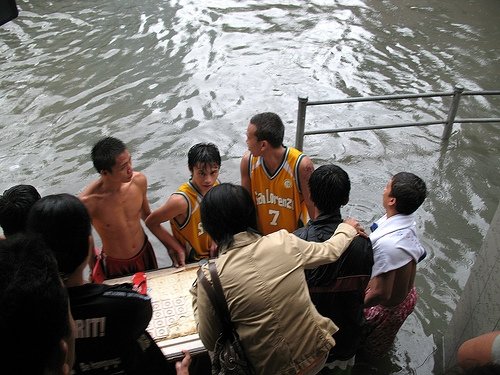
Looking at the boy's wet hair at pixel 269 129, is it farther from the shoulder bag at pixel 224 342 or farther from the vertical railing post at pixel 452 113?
the vertical railing post at pixel 452 113

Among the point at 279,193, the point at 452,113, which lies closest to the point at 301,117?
the point at 279,193

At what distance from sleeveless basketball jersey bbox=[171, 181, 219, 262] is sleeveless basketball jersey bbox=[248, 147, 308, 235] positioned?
0.37m

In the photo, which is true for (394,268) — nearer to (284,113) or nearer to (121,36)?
(284,113)

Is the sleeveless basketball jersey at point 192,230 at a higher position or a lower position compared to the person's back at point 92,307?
lower

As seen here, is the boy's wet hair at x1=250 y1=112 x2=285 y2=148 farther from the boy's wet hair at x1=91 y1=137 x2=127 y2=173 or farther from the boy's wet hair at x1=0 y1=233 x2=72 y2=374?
the boy's wet hair at x1=0 y1=233 x2=72 y2=374

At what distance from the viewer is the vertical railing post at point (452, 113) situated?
583 centimetres

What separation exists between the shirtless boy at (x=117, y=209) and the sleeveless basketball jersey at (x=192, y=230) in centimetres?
38

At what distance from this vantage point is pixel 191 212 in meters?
3.66

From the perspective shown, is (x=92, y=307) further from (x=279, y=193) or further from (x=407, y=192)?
(x=279, y=193)

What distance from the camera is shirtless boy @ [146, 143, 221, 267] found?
139 inches

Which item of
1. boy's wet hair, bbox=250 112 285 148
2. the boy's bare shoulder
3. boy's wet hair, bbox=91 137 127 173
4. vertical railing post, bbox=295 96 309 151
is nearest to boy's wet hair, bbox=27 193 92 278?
boy's wet hair, bbox=91 137 127 173

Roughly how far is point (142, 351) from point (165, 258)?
2994mm

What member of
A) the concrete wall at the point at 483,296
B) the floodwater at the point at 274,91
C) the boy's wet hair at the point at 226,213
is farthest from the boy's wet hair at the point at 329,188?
the floodwater at the point at 274,91

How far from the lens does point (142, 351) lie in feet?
7.39
